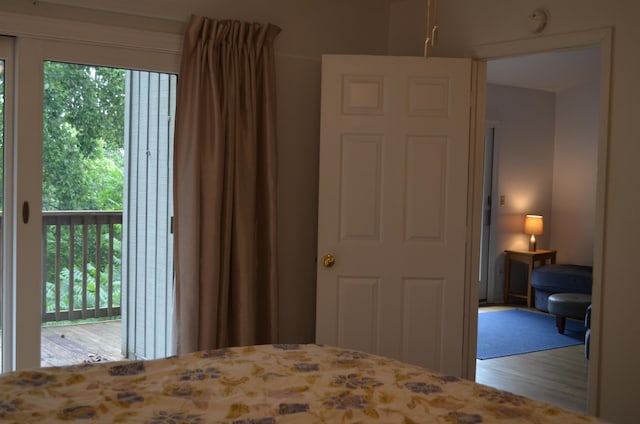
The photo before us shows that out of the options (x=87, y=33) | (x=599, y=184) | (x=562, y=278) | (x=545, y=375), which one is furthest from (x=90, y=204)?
(x=562, y=278)

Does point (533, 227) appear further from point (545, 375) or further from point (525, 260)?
point (545, 375)

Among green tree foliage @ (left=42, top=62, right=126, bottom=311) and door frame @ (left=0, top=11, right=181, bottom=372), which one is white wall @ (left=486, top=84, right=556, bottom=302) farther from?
door frame @ (left=0, top=11, right=181, bottom=372)

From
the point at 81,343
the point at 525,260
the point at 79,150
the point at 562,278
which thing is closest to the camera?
the point at 79,150

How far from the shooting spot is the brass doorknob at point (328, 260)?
11.9 ft

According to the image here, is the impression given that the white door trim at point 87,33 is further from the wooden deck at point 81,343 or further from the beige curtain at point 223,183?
the wooden deck at point 81,343

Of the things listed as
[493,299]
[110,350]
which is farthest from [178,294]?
[493,299]

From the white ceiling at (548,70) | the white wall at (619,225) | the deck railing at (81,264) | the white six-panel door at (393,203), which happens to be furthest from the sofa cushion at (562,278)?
the deck railing at (81,264)

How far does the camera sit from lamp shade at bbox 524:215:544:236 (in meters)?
7.58

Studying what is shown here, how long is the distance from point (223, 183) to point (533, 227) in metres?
5.01

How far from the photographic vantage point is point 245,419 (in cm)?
161

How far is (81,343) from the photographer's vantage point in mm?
3852

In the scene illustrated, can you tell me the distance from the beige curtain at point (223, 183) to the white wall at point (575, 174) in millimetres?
5056

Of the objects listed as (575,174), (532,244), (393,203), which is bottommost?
(532,244)

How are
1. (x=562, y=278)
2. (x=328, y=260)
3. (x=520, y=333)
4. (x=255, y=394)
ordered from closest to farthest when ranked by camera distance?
(x=255, y=394)
(x=328, y=260)
(x=520, y=333)
(x=562, y=278)
